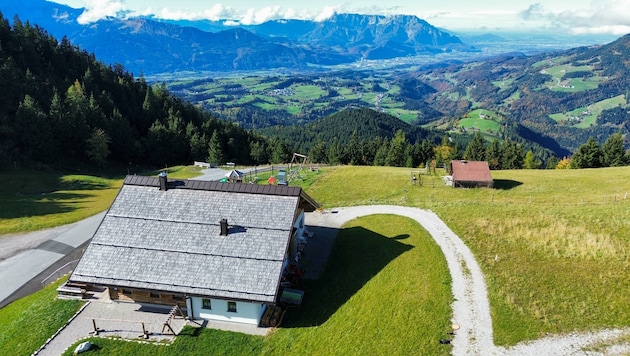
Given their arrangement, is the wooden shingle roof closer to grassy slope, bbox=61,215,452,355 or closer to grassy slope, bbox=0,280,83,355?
grassy slope, bbox=61,215,452,355

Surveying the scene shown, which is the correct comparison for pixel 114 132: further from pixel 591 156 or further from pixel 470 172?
pixel 591 156

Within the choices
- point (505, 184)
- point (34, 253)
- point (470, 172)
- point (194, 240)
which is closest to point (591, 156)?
point (505, 184)

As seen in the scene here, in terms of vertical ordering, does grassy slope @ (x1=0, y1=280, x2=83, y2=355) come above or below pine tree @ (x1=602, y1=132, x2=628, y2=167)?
below

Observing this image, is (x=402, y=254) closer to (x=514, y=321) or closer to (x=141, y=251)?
(x=514, y=321)

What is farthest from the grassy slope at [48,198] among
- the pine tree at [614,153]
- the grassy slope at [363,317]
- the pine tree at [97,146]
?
A: the pine tree at [614,153]

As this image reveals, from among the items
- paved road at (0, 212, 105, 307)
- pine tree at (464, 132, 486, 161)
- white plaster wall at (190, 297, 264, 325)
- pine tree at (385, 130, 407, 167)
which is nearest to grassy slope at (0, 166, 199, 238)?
paved road at (0, 212, 105, 307)
